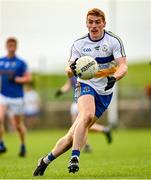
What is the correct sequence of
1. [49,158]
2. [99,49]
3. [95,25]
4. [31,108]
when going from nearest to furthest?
[49,158]
[95,25]
[99,49]
[31,108]

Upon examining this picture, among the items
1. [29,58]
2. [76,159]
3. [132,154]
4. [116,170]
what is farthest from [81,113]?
[29,58]

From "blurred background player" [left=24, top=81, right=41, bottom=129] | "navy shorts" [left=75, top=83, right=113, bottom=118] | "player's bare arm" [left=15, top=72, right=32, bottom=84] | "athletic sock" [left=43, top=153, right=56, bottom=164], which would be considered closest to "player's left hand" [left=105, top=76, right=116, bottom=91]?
"navy shorts" [left=75, top=83, right=113, bottom=118]

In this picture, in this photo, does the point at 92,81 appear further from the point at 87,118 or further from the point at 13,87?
the point at 13,87

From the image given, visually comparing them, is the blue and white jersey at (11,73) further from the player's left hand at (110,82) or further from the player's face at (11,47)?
the player's left hand at (110,82)

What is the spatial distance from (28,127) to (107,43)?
2265cm

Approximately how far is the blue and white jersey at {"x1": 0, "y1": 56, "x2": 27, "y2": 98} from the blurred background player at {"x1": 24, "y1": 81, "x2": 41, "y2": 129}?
51.1 feet

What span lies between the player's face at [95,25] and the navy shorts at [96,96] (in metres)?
0.77

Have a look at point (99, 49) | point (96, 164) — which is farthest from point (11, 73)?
point (99, 49)

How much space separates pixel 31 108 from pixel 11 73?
16109mm

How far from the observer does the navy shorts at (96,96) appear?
11.7 metres

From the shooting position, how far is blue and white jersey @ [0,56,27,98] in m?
18.1

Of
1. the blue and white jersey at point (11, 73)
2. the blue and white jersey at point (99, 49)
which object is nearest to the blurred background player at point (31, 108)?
the blue and white jersey at point (11, 73)

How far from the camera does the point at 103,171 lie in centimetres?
1245

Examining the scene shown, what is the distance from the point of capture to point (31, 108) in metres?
34.1
